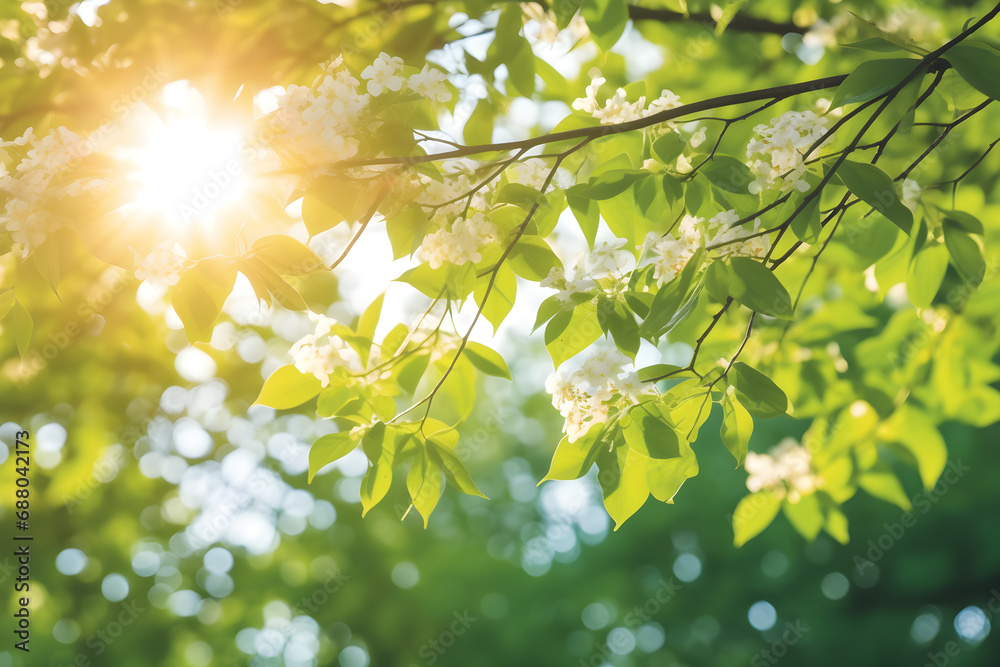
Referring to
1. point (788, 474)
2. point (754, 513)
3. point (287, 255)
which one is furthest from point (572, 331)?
point (788, 474)

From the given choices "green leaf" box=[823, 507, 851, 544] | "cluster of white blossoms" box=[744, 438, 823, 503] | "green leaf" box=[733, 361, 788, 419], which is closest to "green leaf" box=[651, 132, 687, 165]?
"green leaf" box=[733, 361, 788, 419]

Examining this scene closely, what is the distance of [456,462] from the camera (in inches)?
49.3

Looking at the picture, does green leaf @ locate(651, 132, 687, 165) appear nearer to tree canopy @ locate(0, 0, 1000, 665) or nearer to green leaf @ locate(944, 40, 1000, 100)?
tree canopy @ locate(0, 0, 1000, 665)

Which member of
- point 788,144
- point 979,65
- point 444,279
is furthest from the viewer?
point 444,279

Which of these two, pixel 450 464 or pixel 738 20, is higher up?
pixel 738 20

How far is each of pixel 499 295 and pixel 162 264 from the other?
2.07 feet

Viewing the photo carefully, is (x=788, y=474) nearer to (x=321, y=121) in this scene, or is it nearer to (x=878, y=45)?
(x=878, y=45)

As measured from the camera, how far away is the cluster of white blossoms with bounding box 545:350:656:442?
3.89ft

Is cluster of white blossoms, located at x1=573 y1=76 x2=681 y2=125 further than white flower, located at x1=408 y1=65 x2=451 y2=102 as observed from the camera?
Yes

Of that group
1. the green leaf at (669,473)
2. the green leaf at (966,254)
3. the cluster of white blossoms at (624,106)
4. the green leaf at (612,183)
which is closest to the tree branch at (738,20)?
the green leaf at (966,254)

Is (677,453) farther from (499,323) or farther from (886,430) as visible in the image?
Result: (886,430)

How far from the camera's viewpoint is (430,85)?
121 cm

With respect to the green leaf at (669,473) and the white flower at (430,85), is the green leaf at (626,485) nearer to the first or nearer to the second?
the green leaf at (669,473)

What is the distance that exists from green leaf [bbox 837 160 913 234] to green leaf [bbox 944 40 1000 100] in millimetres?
178
